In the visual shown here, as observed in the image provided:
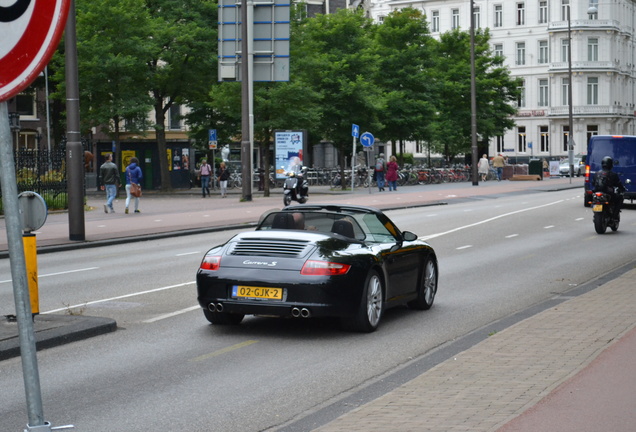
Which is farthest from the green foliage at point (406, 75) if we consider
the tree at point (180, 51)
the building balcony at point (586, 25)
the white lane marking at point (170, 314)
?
the white lane marking at point (170, 314)

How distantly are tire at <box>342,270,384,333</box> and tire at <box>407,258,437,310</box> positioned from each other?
1.42m

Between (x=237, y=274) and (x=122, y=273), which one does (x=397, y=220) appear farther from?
(x=237, y=274)

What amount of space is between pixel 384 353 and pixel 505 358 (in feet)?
4.49

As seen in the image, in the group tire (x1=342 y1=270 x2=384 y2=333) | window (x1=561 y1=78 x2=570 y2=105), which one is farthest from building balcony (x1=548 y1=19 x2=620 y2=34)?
tire (x1=342 y1=270 x2=384 y2=333)

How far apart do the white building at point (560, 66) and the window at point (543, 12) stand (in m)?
0.10

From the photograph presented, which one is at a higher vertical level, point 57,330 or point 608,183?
point 608,183

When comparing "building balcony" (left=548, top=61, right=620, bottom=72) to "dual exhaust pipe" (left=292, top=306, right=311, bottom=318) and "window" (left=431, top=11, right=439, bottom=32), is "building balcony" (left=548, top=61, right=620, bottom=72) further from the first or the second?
"dual exhaust pipe" (left=292, top=306, right=311, bottom=318)

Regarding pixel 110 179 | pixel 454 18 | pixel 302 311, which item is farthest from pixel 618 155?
pixel 454 18

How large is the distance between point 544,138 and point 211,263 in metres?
92.8

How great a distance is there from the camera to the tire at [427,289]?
12219 mm

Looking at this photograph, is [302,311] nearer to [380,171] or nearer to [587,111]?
[380,171]

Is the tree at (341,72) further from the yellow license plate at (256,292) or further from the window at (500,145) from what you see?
the window at (500,145)

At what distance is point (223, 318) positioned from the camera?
36.0 ft

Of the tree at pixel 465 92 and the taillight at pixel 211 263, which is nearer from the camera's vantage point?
the taillight at pixel 211 263
